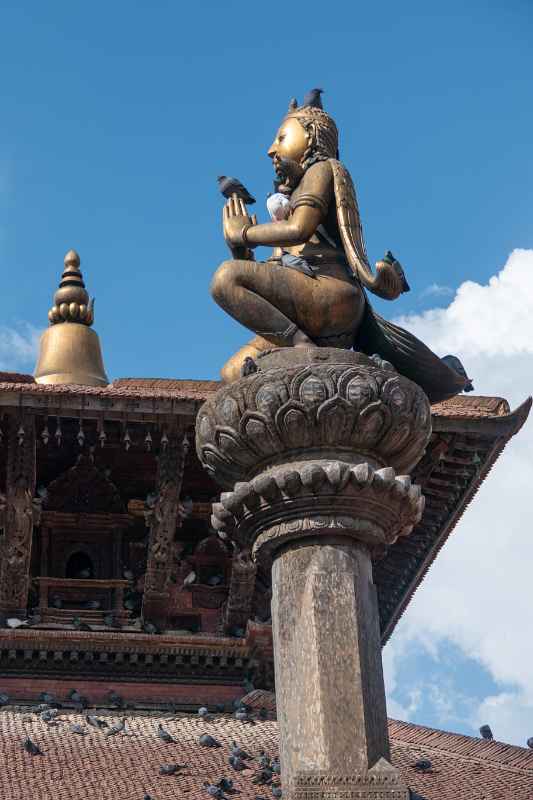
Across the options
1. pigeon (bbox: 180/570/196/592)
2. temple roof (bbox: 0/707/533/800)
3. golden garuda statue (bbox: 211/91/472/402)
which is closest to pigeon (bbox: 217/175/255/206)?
golden garuda statue (bbox: 211/91/472/402)

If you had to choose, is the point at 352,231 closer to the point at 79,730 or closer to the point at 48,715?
the point at 79,730

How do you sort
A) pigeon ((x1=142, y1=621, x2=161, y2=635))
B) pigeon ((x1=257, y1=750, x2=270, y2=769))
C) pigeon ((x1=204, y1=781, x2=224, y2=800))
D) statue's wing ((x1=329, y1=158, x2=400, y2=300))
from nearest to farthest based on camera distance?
statue's wing ((x1=329, y1=158, x2=400, y2=300)) → pigeon ((x1=204, y1=781, x2=224, y2=800)) → pigeon ((x1=257, y1=750, x2=270, y2=769)) → pigeon ((x1=142, y1=621, x2=161, y2=635))

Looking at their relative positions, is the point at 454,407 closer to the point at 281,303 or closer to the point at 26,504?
the point at 26,504

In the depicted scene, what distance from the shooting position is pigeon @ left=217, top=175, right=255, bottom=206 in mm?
7844

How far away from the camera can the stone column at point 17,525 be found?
12.8 metres

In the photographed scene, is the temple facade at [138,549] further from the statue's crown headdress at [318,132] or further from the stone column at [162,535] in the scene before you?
the statue's crown headdress at [318,132]

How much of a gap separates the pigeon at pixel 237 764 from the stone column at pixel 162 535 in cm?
254

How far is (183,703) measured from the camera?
13.2 metres

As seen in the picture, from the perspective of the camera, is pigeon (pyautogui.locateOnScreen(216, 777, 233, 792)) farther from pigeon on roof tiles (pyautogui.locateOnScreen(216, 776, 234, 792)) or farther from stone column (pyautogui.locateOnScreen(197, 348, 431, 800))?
stone column (pyautogui.locateOnScreen(197, 348, 431, 800))

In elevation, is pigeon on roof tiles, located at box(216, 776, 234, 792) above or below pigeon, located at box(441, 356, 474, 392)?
below

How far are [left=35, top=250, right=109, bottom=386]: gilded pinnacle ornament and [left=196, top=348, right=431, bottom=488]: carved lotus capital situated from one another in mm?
7904

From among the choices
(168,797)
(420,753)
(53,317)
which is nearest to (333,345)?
(168,797)

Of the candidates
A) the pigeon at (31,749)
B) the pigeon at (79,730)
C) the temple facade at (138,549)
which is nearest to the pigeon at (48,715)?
the pigeon at (79,730)

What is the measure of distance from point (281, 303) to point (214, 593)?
22.6 feet
